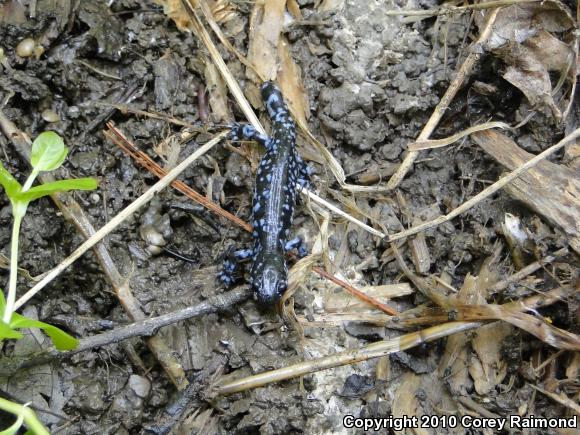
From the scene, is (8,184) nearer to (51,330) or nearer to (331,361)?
(51,330)

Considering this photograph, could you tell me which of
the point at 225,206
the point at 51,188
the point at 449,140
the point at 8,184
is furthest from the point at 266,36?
the point at 8,184

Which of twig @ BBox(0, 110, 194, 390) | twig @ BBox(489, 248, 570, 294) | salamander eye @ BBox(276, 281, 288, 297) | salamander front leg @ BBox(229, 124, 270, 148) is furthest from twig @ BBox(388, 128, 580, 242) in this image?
twig @ BBox(0, 110, 194, 390)

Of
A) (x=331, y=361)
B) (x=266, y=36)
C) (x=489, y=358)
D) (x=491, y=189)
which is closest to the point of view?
(x=331, y=361)

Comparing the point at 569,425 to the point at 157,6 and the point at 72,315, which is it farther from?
the point at 157,6

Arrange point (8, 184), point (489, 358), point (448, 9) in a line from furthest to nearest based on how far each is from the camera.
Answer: point (448, 9) → point (489, 358) → point (8, 184)

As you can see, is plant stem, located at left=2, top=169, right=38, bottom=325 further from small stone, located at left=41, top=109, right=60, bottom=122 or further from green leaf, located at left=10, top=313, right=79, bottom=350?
small stone, located at left=41, top=109, right=60, bottom=122

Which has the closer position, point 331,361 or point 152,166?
point 331,361

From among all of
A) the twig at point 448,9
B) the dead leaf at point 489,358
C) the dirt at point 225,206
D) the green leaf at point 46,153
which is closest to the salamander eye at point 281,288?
the dirt at point 225,206
